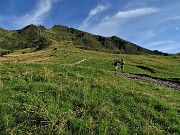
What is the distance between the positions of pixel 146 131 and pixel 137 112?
2.61m

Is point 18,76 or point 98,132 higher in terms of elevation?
point 18,76

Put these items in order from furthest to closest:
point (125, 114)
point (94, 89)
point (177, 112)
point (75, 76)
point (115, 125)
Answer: point (75, 76)
point (94, 89)
point (177, 112)
point (125, 114)
point (115, 125)

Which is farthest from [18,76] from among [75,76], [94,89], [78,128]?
[78,128]

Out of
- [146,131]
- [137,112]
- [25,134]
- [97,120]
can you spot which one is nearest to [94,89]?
[137,112]

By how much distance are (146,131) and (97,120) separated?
2.26 meters

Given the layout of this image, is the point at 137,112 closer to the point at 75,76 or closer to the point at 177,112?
the point at 177,112

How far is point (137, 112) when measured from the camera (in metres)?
16.1

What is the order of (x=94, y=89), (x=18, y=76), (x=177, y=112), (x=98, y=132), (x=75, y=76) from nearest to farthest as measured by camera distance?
(x=98, y=132) < (x=177, y=112) < (x=94, y=89) < (x=18, y=76) < (x=75, y=76)

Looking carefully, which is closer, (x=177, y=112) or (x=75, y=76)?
(x=177, y=112)

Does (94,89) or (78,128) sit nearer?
(78,128)

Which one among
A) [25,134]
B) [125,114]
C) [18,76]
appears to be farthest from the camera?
[18,76]

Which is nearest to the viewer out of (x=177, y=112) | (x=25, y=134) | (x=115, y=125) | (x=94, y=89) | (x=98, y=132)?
(x=25, y=134)

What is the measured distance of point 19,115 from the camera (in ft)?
45.8

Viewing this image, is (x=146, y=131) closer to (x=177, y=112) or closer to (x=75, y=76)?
(x=177, y=112)
